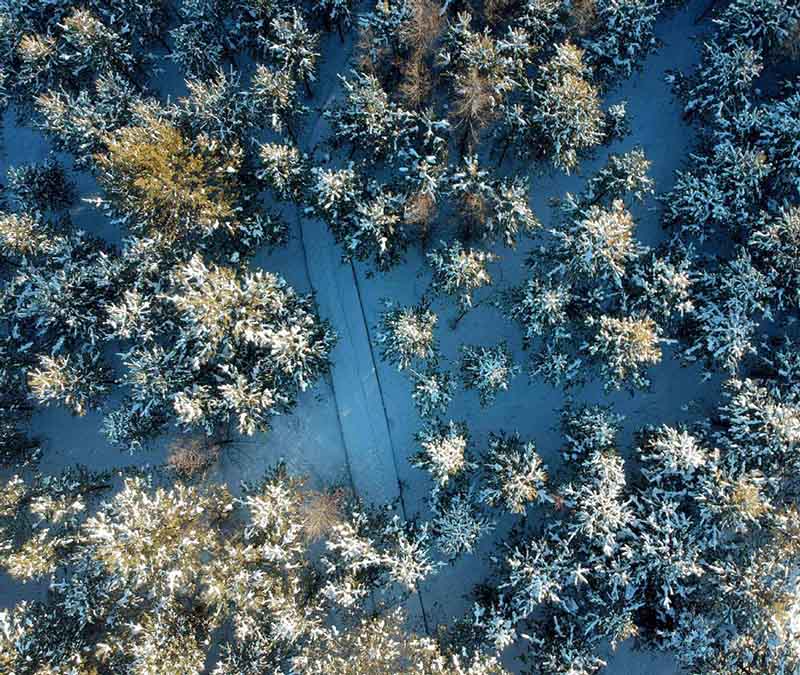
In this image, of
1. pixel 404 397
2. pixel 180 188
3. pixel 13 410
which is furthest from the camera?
pixel 404 397

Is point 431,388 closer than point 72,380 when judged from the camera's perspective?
Yes

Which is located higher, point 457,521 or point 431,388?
point 431,388

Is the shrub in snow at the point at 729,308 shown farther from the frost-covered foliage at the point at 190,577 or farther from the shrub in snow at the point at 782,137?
the frost-covered foliage at the point at 190,577

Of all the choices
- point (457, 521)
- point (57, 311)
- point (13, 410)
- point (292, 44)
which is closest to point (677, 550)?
point (457, 521)

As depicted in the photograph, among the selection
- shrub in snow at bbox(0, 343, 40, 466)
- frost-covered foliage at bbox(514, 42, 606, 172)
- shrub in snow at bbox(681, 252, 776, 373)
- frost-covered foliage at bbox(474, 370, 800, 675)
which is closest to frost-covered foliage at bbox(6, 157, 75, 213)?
shrub in snow at bbox(0, 343, 40, 466)

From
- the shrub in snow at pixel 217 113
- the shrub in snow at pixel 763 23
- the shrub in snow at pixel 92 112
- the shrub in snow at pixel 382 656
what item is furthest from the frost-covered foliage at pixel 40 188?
the shrub in snow at pixel 763 23

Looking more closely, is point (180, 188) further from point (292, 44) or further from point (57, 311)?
point (292, 44)

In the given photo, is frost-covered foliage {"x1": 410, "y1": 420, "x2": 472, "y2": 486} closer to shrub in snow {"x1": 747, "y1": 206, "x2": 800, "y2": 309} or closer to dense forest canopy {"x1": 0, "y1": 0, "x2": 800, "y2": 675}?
dense forest canopy {"x1": 0, "y1": 0, "x2": 800, "y2": 675}
